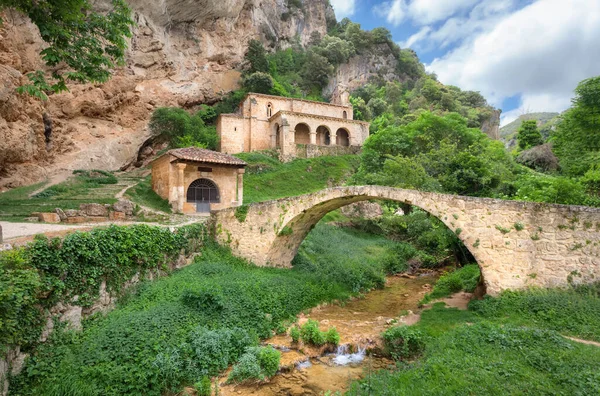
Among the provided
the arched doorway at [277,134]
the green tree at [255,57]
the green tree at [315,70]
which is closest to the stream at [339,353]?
the arched doorway at [277,134]

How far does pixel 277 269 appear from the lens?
12484 millimetres

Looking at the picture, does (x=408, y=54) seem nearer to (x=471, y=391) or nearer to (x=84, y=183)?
(x=84, y=183)

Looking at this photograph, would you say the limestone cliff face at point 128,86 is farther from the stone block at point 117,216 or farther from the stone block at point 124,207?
the stone block at point 117,216

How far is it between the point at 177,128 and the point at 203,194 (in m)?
14.1

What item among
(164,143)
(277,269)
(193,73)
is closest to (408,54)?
(193,73)

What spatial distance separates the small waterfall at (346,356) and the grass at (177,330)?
81.4 inches

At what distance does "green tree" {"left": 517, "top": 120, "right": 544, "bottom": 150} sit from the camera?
1276 inches

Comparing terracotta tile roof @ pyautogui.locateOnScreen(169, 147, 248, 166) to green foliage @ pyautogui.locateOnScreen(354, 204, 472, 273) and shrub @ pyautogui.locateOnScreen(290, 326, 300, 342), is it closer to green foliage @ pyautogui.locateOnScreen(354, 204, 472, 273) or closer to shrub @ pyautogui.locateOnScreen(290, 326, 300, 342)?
green foliage @ pyautogui.locateOnScreen(354, 204, 472, 273)

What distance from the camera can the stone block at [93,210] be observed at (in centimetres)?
1250

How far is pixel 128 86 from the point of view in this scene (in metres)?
28.4

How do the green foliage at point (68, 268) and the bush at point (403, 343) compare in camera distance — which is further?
the bush at point (403, 343)

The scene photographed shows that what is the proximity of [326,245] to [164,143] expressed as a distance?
827 inches

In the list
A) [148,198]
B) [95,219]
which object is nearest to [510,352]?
[95,219]

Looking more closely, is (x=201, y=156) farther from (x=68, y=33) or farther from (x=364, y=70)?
(x=364, y=70)
